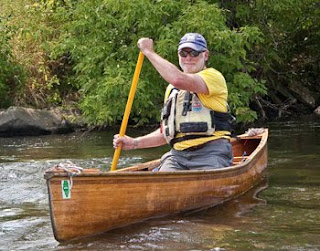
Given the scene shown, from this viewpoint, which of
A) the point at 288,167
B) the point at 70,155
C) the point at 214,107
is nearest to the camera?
the point at 214,107

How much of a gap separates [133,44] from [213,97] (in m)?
5.93

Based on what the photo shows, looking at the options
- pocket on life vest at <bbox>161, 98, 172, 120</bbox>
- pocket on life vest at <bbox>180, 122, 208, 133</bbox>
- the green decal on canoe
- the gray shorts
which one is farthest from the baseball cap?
the green decal on canoe

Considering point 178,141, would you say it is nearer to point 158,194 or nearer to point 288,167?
point 158,194

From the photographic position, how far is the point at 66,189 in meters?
5.20

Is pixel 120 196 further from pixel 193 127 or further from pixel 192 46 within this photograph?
pixel 192 46

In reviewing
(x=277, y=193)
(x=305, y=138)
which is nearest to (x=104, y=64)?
(x=305, y=138)

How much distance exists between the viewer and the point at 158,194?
5867 millimetres

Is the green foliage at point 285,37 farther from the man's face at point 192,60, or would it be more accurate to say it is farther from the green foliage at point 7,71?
→ the man's face at point 192,60

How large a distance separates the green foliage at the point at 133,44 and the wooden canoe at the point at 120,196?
16.0ft

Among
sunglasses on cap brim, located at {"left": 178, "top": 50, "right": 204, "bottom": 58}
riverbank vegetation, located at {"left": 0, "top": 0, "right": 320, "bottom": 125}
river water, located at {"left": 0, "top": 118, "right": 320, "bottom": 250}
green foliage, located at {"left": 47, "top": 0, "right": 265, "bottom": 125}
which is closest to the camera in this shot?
river water, located at {"left": 0, "top": 118, "right": 320, "bottom": 250}

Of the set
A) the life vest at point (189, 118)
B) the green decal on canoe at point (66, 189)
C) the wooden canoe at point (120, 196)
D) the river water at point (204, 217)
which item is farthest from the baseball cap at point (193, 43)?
the green decal on canoe at point (66, 189)

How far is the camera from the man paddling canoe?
611 cm

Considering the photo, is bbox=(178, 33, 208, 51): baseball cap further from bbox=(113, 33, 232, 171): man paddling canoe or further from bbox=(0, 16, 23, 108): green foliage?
bbox=(0, 16, 23, 108): green foliage

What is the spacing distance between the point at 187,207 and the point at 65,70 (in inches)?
404
